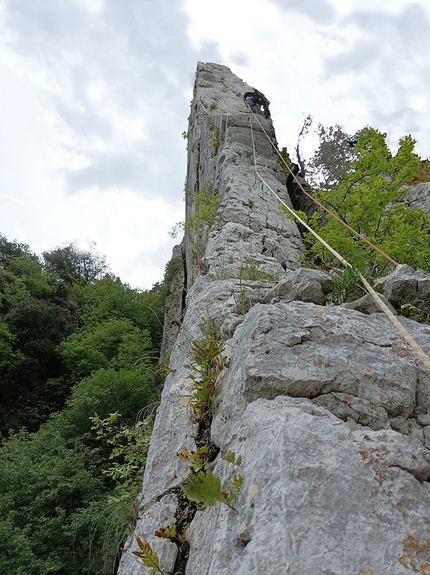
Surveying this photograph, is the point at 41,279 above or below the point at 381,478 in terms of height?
above

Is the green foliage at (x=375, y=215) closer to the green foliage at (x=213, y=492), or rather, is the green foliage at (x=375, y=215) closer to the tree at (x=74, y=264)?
the green foliage at (x=213, y=492)

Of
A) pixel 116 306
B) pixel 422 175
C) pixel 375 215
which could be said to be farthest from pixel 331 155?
pixel 116 306

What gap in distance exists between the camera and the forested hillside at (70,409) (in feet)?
23.8

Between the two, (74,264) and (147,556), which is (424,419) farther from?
(74,264)

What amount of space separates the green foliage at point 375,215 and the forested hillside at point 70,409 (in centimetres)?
292

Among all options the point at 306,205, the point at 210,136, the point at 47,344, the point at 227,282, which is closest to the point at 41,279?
the point at 47,344

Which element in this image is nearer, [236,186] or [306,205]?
[236,186]

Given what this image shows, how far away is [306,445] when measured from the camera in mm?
1748

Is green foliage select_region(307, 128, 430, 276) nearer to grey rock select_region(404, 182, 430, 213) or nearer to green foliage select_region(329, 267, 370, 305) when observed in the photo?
green foliage select_region(329, 267, 370, 305)

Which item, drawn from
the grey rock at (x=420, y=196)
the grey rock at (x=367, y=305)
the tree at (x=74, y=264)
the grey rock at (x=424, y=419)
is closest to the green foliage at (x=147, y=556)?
the grey rock at (x=424, y=419)

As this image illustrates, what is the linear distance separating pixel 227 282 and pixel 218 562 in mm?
3451

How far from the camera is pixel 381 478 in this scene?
1620 mm

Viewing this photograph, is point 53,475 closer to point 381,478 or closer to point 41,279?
point 381,478

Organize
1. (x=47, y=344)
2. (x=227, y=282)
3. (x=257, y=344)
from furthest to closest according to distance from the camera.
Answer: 1. (x=47, y=344)
2. (x=227, y=282)
3. (x=257, y=344)
